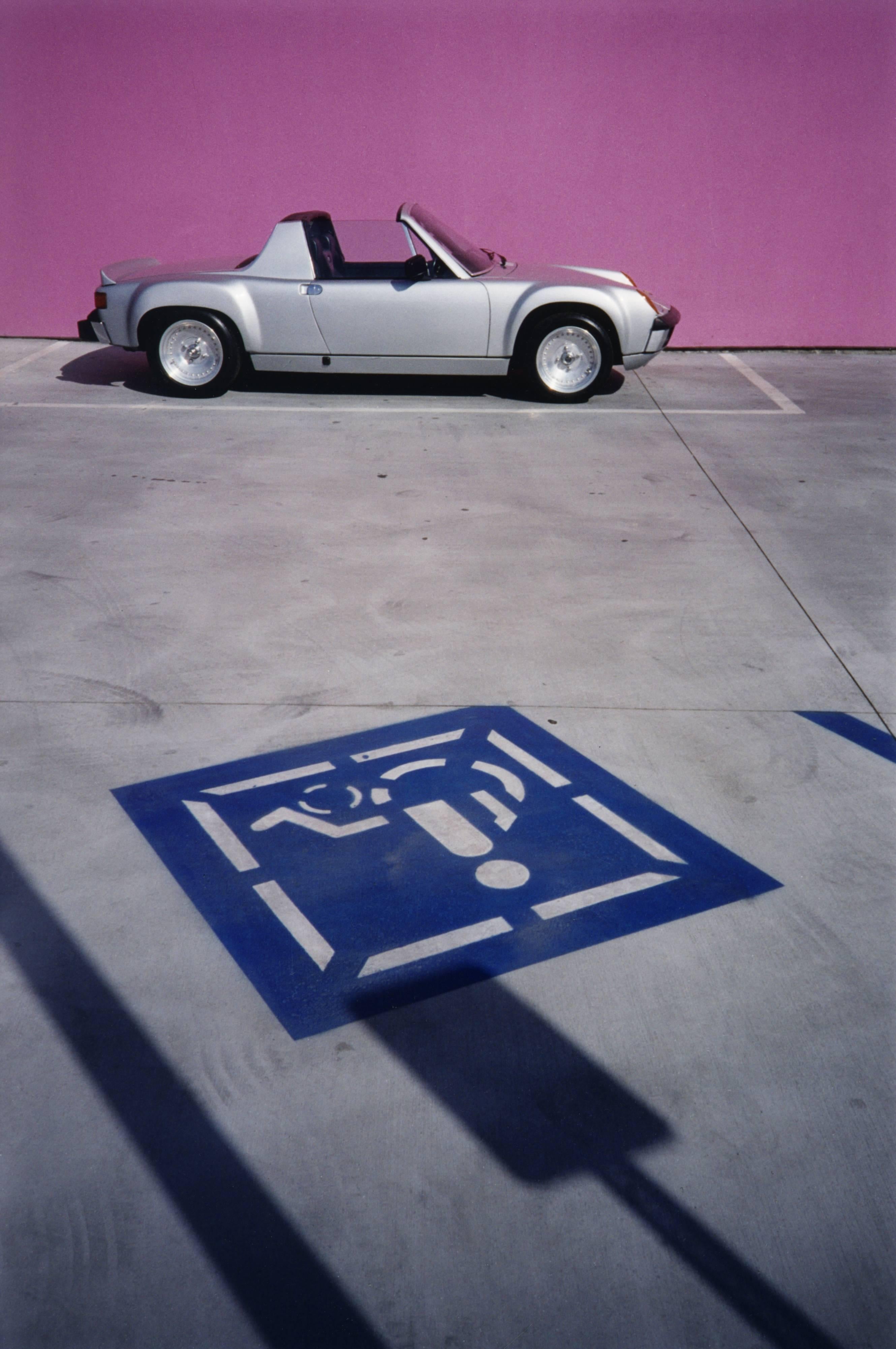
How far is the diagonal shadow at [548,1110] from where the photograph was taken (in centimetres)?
215

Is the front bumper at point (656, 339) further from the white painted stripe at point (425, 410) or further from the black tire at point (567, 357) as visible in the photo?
the white painted stripe at point (425, 410)

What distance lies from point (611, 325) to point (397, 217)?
6.28 feet

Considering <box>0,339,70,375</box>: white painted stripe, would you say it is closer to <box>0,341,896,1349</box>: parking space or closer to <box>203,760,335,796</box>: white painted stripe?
<box>0,341,896,1349</box>: parking space

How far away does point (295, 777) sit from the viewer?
3.81 metres

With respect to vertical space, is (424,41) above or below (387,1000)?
above

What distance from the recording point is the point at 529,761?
3.93m

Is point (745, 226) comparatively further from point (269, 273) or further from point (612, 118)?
point (269, 273)

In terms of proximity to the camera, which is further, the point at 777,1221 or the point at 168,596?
the point at 168,596

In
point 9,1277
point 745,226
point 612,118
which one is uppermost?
point 612,118

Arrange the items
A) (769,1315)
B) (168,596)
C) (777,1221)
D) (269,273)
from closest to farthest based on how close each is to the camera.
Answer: (769,1315)
(777,1221)
(168,596)
(269,273)

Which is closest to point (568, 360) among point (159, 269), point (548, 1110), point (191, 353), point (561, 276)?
point (561, 276)

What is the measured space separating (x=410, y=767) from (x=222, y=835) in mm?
719

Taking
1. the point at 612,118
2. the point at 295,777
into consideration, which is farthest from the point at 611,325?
the point at 295,777

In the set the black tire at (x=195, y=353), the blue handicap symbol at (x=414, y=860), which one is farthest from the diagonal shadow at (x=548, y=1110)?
the black tire at (x=195, y=353)
